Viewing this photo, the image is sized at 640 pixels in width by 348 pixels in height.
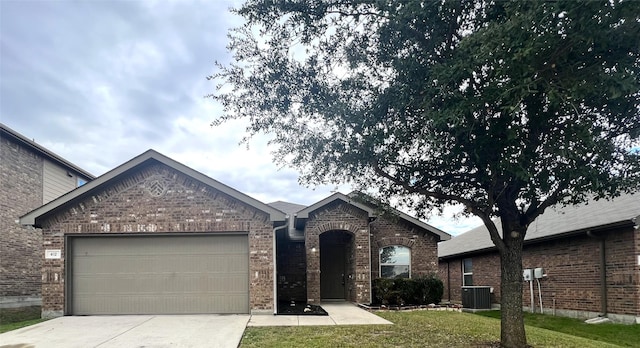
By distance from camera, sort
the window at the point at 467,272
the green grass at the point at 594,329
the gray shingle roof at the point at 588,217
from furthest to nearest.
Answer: the window at the point at 467,272, the gray shingle roof at the point at 588,217, the green grass at the point at 594,329

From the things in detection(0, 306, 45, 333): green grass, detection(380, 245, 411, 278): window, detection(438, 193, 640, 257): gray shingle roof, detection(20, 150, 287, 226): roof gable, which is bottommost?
detection(0, 306, 45, 333): green grass

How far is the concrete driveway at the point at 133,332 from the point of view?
9.15 meters

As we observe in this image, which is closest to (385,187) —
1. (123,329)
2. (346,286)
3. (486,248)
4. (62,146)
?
(123,329)

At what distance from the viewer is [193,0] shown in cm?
907

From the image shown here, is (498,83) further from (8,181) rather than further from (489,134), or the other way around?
(8,181)

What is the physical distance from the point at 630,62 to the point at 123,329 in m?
10.6

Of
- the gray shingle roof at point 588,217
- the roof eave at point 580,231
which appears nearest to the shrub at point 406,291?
the roof eave at point 580,231

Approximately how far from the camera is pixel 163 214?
13.5 meters

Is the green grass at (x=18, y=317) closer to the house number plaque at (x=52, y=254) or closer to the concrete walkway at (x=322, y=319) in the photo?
the house number plaque at (x=52, y=254)

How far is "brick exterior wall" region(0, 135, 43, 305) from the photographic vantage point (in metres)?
16.2

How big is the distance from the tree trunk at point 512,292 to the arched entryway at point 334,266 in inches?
413

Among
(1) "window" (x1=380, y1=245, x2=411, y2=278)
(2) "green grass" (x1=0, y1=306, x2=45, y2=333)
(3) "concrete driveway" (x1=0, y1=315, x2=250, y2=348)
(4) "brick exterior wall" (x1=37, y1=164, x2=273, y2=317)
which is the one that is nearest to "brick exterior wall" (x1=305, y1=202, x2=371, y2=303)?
(1) "window" (x1=380, y1=245, x2=411, y2=278)

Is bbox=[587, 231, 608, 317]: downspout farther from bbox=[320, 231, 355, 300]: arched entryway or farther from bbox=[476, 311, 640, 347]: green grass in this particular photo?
bbox=[320, 231, 355, 300]: arched entryway

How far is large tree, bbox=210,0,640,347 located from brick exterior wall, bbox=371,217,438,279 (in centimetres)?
839
